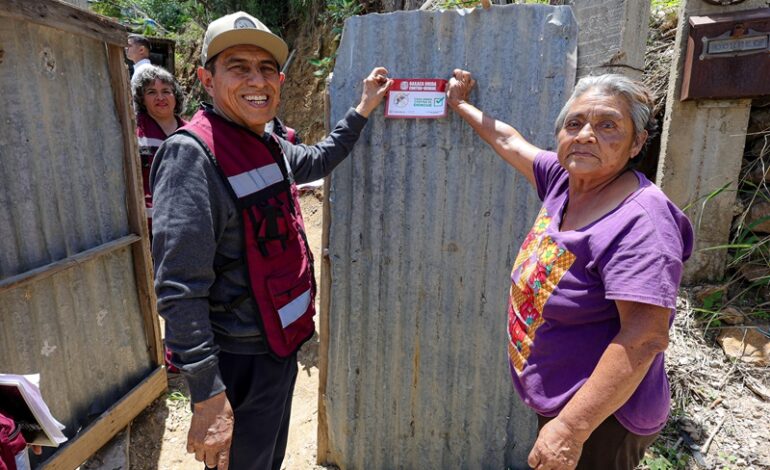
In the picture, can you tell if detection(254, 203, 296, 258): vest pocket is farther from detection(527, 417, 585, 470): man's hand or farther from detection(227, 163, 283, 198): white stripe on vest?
detection(527, 417, 585, 470): man's hand

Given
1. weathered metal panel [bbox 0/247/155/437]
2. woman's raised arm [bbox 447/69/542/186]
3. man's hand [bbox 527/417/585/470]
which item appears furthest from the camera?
weathered metal panel [bbox 0/247/155/437]

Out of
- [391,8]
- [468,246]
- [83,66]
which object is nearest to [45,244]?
[83,66]

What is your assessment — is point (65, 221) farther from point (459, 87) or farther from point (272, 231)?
point (459, 87)

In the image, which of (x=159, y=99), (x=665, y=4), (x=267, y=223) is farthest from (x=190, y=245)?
(x=665, y=4)

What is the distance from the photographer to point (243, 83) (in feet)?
6.00

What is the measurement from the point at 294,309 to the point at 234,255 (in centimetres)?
37

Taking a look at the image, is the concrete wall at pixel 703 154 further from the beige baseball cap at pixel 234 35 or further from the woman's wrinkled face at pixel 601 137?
the beige baseball cap at pixel 234 35

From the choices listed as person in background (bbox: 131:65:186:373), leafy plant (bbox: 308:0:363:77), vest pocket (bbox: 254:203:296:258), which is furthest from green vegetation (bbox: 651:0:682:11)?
leafy plant (bbox: 308:0:363:77)

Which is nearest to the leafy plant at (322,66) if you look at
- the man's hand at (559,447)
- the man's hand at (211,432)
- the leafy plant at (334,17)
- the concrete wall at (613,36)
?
the leafy plant at (334,17)

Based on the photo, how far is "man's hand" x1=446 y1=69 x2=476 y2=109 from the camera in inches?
88.2

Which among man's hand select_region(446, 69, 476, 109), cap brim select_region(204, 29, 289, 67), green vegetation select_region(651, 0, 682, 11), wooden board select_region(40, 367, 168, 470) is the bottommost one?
wooden board select_region(40, 367, 168, 470)

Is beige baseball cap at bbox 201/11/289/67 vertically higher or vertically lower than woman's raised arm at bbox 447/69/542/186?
higher

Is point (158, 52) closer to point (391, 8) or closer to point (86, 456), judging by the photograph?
point (391, 8)

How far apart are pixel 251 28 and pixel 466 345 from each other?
1871 mm
